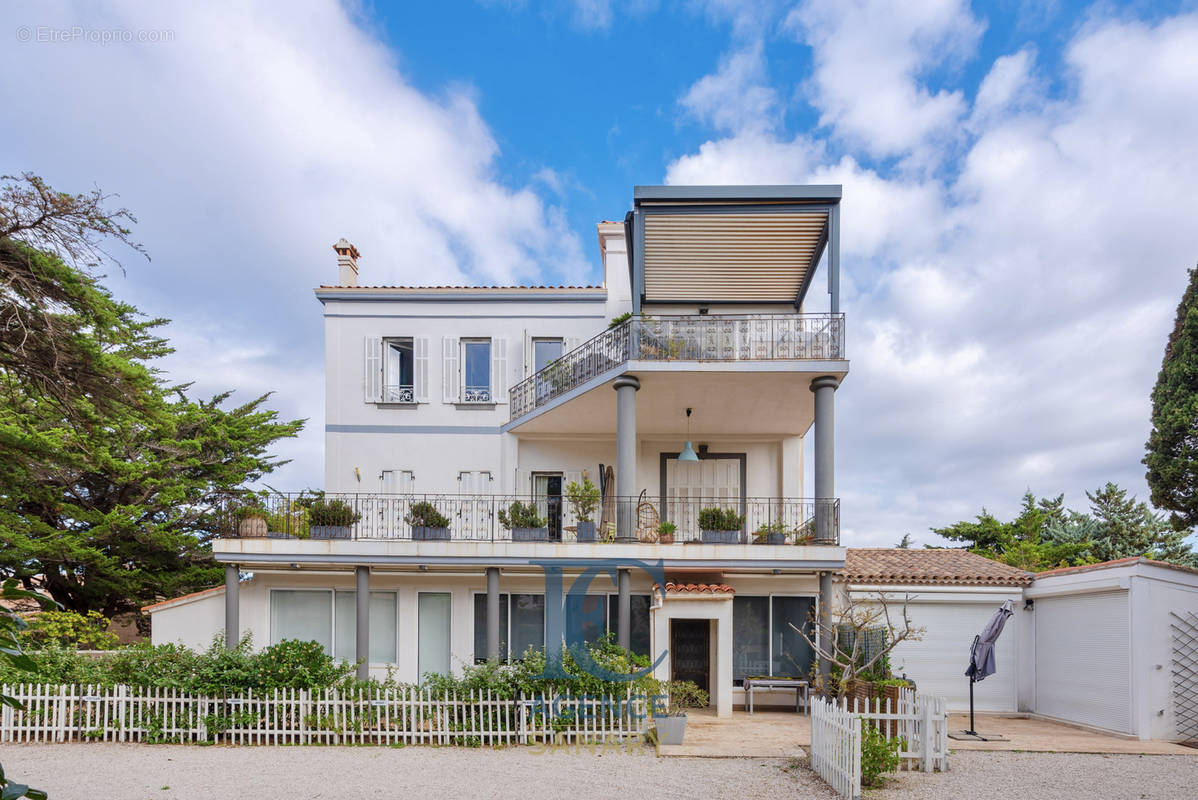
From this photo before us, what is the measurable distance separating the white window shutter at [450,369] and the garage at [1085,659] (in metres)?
13.0

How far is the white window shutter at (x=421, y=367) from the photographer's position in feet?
61.2

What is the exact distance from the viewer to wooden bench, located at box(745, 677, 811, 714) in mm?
14789

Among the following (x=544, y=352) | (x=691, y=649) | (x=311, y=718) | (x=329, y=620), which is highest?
(x=544, y=352)

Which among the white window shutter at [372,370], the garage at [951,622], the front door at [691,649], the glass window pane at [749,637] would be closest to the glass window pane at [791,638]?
the glass window pane at [749,637]

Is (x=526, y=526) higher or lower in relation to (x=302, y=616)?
higher

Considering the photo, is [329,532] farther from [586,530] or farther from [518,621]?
[586,530]

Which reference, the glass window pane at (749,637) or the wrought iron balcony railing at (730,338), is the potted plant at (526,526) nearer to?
the wrought iron balcony railing at (730,338)

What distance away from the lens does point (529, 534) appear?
49.8 feet

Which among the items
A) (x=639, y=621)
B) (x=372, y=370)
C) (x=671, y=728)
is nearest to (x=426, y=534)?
(x=639, y=621)

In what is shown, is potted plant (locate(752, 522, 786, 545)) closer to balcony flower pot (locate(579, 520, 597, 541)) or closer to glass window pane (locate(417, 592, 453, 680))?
balcony flower pot (locate(579, 520, 597, 541))

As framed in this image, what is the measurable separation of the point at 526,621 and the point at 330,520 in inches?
176

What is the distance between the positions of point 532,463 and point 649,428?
9.31 feet

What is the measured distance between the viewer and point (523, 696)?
11664 mm

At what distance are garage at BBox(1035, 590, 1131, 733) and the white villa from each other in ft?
0.16
